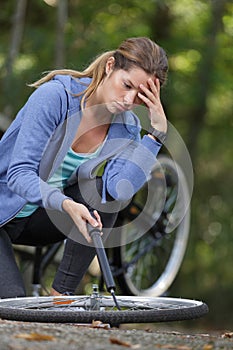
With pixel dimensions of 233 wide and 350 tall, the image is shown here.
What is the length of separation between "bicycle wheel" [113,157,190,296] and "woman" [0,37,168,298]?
1.09m

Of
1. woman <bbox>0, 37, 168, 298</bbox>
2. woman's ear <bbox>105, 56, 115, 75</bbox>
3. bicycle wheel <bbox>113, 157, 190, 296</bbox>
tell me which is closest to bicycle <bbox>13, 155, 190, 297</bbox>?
bicycle wheel <bbox>113, 157, 190, 296</bbox>

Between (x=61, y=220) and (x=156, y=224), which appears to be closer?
(x=61, y=220)

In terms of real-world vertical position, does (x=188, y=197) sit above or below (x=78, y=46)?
below

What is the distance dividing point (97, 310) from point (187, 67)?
7881 millimetres

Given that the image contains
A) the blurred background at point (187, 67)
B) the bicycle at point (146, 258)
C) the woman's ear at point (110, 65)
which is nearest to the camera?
the bicycle at point (146, 258)

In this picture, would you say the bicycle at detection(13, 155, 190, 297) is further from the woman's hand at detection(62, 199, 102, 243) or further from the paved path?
the paved path

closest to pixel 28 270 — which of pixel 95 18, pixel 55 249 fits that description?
pixel 55 249

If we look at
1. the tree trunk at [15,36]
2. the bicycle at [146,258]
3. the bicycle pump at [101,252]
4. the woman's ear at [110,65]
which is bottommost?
the bicycle at [146,258]

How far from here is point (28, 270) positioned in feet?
17.6

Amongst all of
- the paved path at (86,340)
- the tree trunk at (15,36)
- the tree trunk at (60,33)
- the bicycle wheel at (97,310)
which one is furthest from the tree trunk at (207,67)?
the paved path at (86,340)

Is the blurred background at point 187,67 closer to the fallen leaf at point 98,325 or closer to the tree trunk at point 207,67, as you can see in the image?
the tree trunk at point 207,67

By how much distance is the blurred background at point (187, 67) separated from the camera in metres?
9.08

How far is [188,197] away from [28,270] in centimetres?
105

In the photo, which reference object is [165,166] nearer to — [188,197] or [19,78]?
[188,197]
